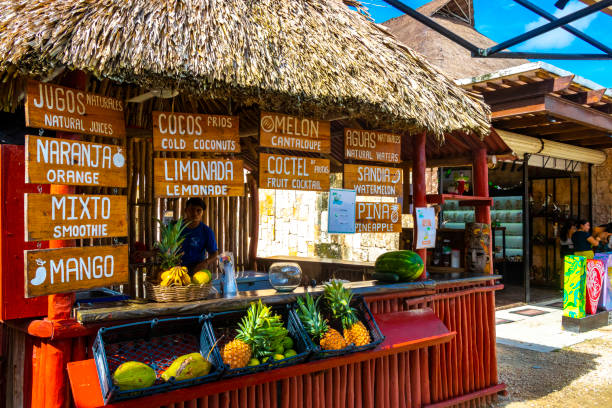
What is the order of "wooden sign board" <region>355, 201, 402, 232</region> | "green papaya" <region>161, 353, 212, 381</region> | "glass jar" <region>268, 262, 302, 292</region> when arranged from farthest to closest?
"wooden sign board" <region>355, 201, 402, 232</region>
"glass jar" <region>268, 262, 302, 292</region>
"green papaya" <region>161, 353, 212, 381</region>

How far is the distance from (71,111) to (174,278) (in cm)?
133

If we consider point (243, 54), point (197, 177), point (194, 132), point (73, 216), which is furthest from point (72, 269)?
point (243, 54)

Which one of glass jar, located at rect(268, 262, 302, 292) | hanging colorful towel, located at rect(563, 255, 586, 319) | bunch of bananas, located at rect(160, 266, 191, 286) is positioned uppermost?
bunch of bananas, located at rect(160, 266, 191, 286)

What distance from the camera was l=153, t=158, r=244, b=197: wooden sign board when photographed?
3.83 meters

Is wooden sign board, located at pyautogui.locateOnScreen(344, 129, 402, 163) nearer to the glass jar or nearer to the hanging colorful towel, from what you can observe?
the glass jar

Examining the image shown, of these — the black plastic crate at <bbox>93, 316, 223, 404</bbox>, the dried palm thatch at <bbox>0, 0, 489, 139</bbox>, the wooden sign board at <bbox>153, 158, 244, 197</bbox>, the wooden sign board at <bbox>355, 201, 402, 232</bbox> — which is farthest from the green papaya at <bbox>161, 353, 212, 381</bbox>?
the wooden sign board at <bbox>355, 201, 402, 232</bbox>

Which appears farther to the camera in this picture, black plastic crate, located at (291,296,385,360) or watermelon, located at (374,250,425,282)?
watermelon, located at (374,250,425,282)

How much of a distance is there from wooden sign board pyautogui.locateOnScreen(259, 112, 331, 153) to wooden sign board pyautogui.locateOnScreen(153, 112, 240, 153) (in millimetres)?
288

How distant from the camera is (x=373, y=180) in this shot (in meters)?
5.16

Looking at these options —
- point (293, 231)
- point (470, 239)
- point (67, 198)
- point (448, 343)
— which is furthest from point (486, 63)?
point (67, 198)

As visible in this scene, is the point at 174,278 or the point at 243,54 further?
the point at 243,54

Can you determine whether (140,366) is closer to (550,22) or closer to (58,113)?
(58,113)

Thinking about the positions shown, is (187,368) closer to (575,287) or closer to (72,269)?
(72,269)

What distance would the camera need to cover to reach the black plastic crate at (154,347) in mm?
2969
